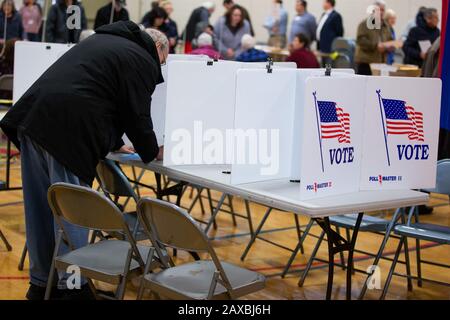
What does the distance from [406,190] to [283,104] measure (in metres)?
0.74

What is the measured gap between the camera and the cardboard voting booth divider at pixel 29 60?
18.0ft

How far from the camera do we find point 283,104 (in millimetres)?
3820

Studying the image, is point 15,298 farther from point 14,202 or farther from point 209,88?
point 14,202

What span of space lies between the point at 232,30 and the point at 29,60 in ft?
17.7

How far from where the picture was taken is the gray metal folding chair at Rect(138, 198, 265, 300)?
10.1 feet

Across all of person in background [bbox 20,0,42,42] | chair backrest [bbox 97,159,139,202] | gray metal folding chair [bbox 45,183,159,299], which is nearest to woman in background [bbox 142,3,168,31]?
person in background [bbox 20,0,42,42]

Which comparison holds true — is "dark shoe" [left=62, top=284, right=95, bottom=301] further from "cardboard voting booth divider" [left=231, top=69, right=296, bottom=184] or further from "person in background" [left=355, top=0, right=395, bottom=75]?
"person in background" [left=355, top=0, right=395, bottom=75]

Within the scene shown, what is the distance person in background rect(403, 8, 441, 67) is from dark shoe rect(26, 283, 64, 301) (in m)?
5.53

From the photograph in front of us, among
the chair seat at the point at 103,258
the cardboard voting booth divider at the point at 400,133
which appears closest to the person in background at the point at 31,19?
the chair seat at the point at 103,258

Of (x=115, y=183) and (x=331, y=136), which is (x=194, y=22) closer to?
(x=115, y=183)

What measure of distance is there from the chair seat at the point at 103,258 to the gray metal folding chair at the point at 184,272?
0.58 ft

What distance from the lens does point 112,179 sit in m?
4.52

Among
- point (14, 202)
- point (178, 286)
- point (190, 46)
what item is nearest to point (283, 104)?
point (178, 286)

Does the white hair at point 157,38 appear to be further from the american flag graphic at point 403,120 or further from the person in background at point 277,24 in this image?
the person in background at point 277,24
